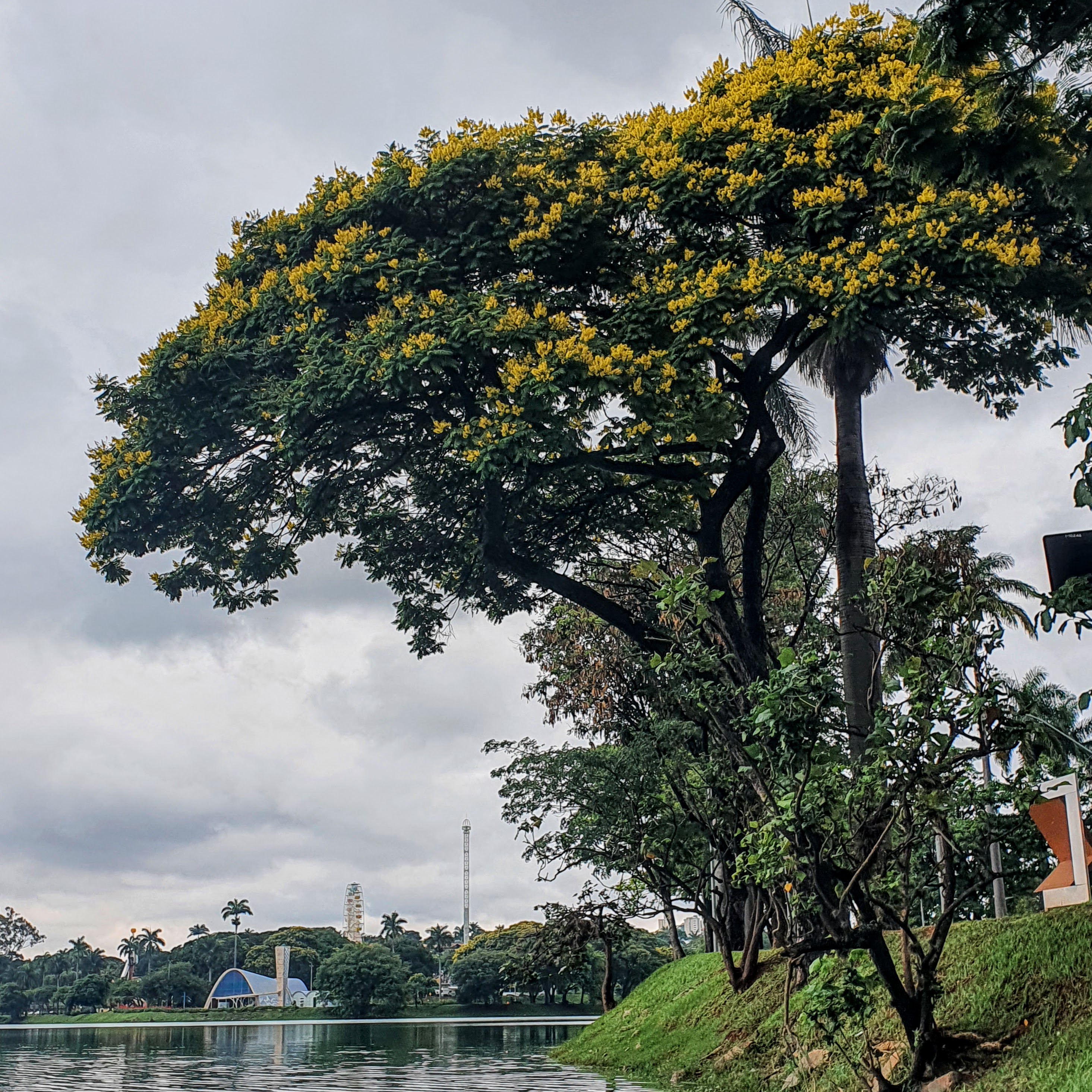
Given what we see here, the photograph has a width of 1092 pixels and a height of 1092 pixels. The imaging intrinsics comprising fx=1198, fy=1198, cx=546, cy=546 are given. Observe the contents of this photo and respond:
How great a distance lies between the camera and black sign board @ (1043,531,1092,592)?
6.13 meters

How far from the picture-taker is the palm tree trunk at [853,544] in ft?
47.2

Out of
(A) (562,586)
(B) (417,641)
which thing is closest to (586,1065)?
(B) (417,641)

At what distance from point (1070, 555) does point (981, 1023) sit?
4336 mm

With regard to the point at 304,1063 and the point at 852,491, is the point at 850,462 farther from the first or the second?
the point at 304,1063

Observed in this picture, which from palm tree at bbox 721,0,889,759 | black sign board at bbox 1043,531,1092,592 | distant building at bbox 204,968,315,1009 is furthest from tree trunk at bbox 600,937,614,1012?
distant building at bbox 204,968,315,1009

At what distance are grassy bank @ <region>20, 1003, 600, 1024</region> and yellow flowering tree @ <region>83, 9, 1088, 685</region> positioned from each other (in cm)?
5088

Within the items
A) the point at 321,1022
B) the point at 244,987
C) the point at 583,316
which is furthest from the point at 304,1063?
the point at 244,987

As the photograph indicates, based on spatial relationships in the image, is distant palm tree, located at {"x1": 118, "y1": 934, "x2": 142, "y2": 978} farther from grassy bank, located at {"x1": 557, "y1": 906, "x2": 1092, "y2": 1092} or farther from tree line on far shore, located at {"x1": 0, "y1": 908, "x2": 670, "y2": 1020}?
grassy bank, located at {"x1": 557, "y1": 906, "x2": 1092, "y2": 1092}

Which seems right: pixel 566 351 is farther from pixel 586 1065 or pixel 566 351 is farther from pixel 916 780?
pixel 586 1065

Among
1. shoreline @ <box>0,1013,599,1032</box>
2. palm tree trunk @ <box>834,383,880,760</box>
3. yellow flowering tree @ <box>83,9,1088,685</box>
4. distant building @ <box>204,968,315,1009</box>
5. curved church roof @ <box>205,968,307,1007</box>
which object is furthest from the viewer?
curved church roof @ <box>205,968,307,1007</box>

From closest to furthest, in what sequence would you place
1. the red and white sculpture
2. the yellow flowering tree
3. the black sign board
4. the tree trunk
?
the black sign board → the red and white sculpture → the yellow flowering tree → the tree trunk

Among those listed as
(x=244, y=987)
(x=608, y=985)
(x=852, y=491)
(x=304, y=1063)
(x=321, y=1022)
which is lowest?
(x=321, y=1022)

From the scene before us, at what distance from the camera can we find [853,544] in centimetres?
1505

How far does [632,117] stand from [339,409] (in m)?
4.72
